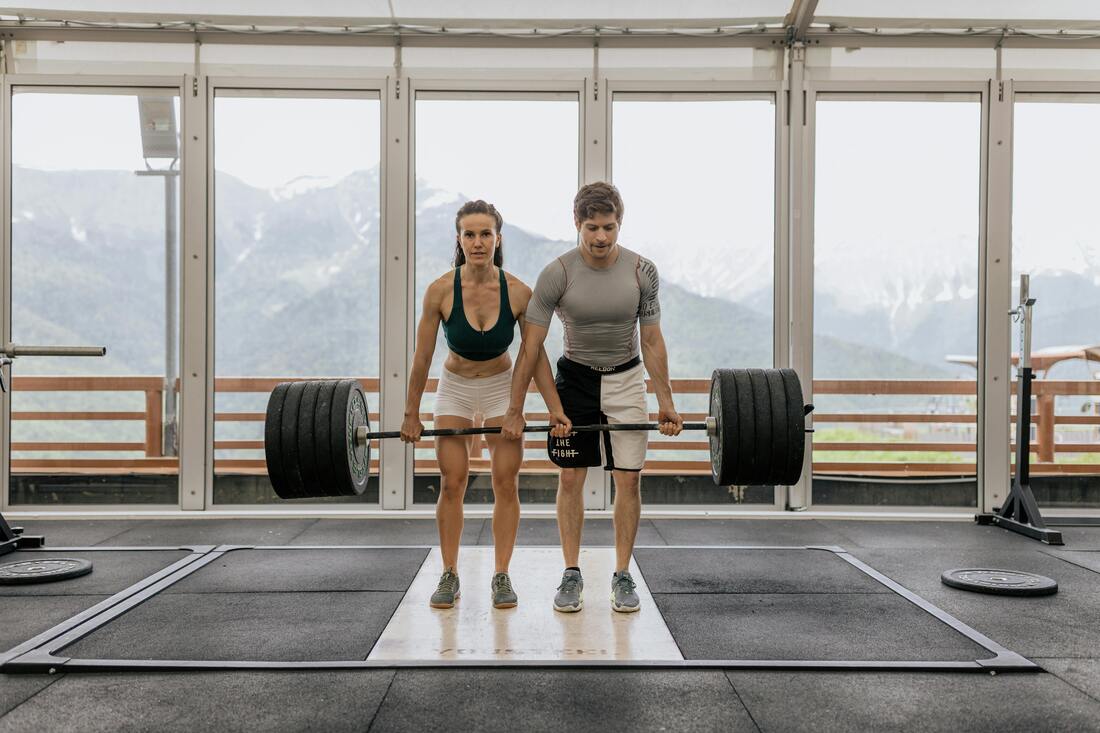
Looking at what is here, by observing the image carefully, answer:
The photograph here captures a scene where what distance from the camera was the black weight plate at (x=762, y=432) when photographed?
244cm

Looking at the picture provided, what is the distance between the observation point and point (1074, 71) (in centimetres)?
434

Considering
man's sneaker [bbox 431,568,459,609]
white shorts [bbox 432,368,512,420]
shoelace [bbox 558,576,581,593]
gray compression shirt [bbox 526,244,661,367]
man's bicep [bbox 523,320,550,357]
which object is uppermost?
gray compression shirt [bbox 526,244,661,367]

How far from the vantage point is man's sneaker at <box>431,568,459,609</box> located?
8.30 feet

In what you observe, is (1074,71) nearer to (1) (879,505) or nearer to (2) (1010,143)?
(2) (1010,143)

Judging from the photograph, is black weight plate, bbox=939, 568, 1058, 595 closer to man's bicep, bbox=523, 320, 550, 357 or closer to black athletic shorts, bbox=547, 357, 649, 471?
black athletic shorts, bbox=547, 357, 649, 471

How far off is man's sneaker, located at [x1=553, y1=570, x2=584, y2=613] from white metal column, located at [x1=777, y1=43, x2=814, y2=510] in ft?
7.02

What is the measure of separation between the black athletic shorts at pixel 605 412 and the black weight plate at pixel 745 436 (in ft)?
0.94

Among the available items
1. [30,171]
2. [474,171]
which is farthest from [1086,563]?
[30,171]

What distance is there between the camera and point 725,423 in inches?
96.8

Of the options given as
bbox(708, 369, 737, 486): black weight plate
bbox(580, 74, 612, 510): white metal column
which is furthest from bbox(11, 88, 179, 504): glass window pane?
bbox(708, 369, 737, 486): black weight plate

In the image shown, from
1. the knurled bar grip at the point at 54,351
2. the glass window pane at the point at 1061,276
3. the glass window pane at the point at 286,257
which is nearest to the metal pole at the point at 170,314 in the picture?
the glass window pane at the point at 286,257

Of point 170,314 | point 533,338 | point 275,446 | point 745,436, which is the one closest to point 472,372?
point 533,338

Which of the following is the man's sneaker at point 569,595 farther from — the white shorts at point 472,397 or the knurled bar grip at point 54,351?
the knurled bar grip at point 54,351

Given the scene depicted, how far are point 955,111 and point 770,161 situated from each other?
999mm
